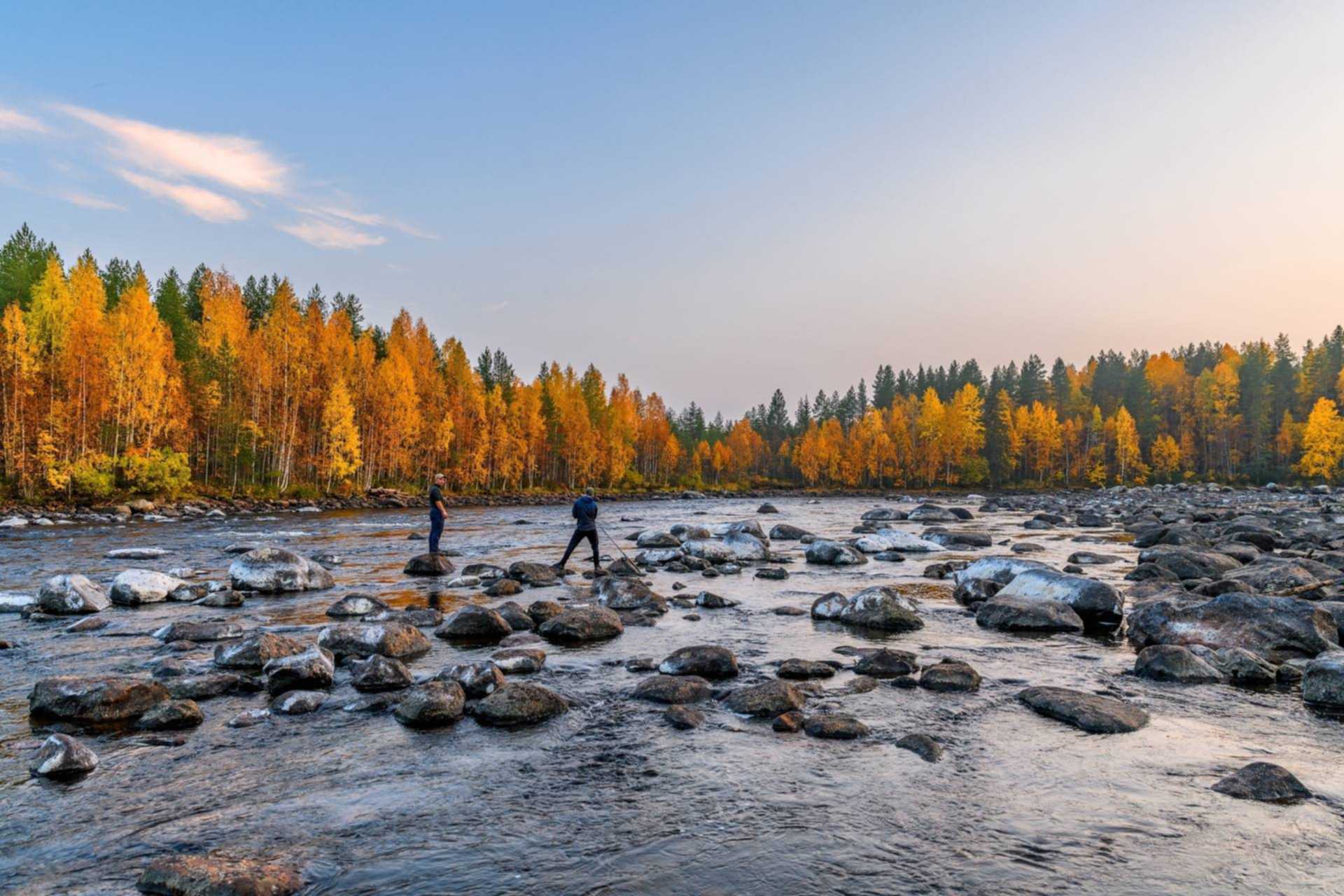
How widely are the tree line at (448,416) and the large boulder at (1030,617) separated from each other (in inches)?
2014

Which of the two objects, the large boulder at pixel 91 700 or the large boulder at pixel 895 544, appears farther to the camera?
the large boulder at pixel 895 544

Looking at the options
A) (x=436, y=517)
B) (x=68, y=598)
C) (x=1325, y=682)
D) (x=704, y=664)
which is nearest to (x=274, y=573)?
(x=68, y=598)

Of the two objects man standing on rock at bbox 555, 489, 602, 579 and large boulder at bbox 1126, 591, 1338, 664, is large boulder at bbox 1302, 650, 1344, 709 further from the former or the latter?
man standing on rock at bbox 555, 489, 602, 579

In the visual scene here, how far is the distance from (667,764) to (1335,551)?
2442cm

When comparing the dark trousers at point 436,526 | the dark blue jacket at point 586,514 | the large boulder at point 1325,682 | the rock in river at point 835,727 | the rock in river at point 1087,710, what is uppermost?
the dark blue jacket at point 586,514

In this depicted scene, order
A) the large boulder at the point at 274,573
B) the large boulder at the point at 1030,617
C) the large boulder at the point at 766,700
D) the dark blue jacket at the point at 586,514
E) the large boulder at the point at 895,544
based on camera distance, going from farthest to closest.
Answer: the large boulder at the point at 895,544
the dark blue jacket at the point at 586,514
the large boulder at the point at 274,573
the large boulder at the point at 1030,617
the large boulder at the point at 766,700

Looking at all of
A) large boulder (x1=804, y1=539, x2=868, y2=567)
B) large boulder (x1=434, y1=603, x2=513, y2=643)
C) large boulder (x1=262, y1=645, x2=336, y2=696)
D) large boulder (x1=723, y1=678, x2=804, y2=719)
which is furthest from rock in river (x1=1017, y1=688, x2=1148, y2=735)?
large boulder (x1=804, y1=539, x2=868, y2=567)

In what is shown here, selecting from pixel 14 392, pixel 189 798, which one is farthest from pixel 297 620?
pixel 14 392

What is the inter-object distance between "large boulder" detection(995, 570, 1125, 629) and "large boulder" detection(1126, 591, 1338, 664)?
43.3 inches

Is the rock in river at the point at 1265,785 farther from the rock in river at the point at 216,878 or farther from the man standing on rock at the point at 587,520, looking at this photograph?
the man standing on rock at the point at 587,520

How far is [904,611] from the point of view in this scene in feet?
45.1

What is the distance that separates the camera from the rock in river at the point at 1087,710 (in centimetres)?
796

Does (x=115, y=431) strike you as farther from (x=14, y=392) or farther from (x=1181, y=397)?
(x=1181, y=397)

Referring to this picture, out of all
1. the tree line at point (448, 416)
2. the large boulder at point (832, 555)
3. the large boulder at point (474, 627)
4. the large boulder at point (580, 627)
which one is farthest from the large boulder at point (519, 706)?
the tree line at point (448, 416)
